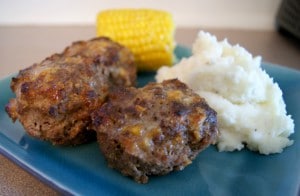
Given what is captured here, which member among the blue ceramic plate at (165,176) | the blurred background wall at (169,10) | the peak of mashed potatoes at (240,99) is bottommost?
the blurred background wall at (169,10)

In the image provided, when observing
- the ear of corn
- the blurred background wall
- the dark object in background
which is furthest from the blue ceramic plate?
the blurred background wall

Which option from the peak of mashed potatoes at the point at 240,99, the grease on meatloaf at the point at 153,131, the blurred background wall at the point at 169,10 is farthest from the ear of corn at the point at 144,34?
the blurred background wall at the point at 169,10

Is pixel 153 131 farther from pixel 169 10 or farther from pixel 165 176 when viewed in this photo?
pixel 169 10

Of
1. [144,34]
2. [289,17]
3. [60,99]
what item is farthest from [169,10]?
[60,99]

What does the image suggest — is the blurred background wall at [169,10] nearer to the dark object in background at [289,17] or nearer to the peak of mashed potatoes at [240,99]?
the dark object in background at [289,17]

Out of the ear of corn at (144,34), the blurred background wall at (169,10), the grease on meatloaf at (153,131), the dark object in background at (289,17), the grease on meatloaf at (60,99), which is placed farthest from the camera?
the blurred background wall at (169,10)

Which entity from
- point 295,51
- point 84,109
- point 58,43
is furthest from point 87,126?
point 295,51

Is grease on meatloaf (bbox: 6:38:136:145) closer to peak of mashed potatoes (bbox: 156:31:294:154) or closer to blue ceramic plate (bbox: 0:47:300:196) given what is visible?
blue ceramic plate (bbox: 0:47:300:196)

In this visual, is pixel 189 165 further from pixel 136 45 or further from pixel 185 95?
pixel 136 45
